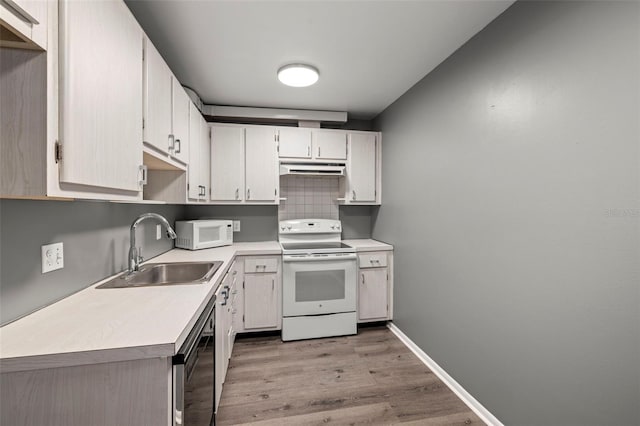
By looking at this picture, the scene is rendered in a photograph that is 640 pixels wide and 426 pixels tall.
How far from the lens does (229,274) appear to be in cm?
201

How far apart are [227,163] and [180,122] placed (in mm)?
977

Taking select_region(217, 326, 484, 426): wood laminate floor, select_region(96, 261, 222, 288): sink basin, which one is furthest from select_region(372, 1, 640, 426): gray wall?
select_region(96, 261, 222, 288): sink basin

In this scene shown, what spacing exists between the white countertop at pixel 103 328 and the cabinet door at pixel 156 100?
783mm

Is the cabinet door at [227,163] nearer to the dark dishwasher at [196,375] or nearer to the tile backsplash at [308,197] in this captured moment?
the tile backsplash at [308,197]

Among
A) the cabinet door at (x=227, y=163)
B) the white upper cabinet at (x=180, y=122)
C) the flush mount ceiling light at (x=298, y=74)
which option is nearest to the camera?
the white upper cabinet at (x=180, y=122)

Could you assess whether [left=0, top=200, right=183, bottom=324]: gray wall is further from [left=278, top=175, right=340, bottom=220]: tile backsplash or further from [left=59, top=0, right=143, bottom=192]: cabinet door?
[left=278, top=175, right=340, bottom=220]: tile backsplash

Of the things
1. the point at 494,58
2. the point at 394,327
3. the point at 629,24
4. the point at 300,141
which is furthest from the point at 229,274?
the point at 629,24

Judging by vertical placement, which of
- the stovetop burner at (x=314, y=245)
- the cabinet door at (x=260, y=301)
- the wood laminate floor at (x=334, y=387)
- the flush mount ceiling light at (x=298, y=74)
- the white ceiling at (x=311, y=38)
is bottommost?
the wood laminate floor at (x=334, y=387)

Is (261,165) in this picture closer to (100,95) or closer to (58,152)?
(100,95)

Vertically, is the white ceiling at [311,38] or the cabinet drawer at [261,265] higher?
the white ceiling at [311,38]

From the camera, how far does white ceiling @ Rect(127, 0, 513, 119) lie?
1490 mm

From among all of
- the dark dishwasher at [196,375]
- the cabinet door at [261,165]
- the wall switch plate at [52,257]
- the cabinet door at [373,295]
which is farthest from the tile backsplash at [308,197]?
the wall switch plate at [52,257]

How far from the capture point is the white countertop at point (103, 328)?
751mm

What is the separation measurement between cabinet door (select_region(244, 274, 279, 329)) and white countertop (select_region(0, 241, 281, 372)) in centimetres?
134
